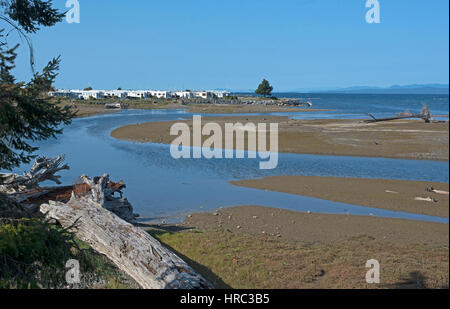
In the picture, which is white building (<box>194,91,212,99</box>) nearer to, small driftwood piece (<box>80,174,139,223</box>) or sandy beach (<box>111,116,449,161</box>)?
sandy beach (<box>111,116,449,161</box>)

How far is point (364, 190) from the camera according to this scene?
19500 mm

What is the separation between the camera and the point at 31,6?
25.1ft

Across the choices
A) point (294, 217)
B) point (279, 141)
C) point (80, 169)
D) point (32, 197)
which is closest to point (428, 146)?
point (279, 141)

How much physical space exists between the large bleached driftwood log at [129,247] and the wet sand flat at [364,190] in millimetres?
11712

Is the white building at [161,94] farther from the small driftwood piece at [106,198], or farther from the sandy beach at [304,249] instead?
the small driftwood piece at [106,198]

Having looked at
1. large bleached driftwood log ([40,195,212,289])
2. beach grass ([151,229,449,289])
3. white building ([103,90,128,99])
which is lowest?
beach grass ([151,229,449,289])

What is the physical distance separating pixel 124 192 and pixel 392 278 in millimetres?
13784

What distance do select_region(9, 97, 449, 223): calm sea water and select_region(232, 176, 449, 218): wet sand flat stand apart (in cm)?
78

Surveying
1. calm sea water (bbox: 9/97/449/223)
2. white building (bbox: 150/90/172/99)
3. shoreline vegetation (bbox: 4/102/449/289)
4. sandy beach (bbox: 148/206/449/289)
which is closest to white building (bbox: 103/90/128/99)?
white building (bbox: 150/90/172/99)

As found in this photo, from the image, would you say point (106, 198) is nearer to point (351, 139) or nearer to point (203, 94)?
point (351, 139)

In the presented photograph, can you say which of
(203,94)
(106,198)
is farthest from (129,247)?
(203,94)

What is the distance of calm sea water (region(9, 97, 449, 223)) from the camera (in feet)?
56.1
